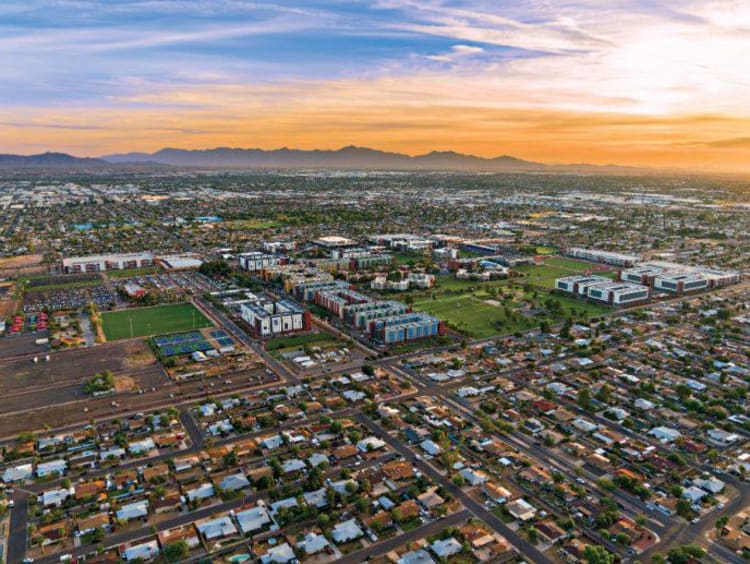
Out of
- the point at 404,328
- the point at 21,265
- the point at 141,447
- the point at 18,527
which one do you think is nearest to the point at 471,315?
the point at 404,328

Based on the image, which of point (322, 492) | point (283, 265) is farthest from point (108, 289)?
point (322, 492)

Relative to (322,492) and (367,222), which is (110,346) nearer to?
(322,492)

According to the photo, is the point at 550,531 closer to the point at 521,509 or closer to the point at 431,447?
the point at 521,509

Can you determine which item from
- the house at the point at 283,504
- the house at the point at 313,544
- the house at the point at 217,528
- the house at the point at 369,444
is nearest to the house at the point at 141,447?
the house at the point at 217,528

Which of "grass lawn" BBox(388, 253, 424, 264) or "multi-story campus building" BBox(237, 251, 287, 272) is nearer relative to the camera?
"multi-story campus building" BBox(237, 251, 287, 272)

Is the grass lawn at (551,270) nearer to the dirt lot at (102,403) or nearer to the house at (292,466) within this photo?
the dirt lot at (102,403)

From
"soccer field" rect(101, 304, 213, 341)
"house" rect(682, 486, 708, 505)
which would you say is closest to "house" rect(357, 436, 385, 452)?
"house" rect(682, 486, 708, 505)

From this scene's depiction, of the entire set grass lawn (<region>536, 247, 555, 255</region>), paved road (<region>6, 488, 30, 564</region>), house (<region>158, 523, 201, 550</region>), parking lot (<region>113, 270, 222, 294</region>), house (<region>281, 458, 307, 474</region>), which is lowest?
paved road (<region>6, 488, 30, 564</region>)

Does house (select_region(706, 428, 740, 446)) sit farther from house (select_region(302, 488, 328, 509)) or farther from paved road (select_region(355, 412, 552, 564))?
house (select_region(302, 488, 328, 509))
